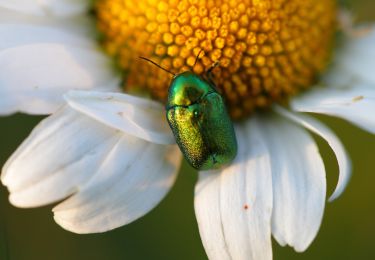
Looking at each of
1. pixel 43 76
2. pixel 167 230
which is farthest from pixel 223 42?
pixel 167 230

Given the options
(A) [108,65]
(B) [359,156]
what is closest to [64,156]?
(A) [108,65]

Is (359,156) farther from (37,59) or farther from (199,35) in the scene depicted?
(37,59)

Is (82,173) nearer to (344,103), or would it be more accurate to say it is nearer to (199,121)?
(199,121)

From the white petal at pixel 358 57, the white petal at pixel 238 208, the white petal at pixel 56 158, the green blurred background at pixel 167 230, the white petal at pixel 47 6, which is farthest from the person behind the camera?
the green blurred background at pixel 167 230

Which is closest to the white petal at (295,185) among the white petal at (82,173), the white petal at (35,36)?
the white petal at (82,173)

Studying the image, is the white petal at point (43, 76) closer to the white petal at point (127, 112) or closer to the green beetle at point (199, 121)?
the white petal at point (127, 112)

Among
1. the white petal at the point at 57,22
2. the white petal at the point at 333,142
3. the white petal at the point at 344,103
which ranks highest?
the white petal at the point at 57,22

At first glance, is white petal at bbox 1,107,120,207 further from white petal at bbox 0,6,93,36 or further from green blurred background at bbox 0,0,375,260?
green blurred background at bbox 0,0,375,260
